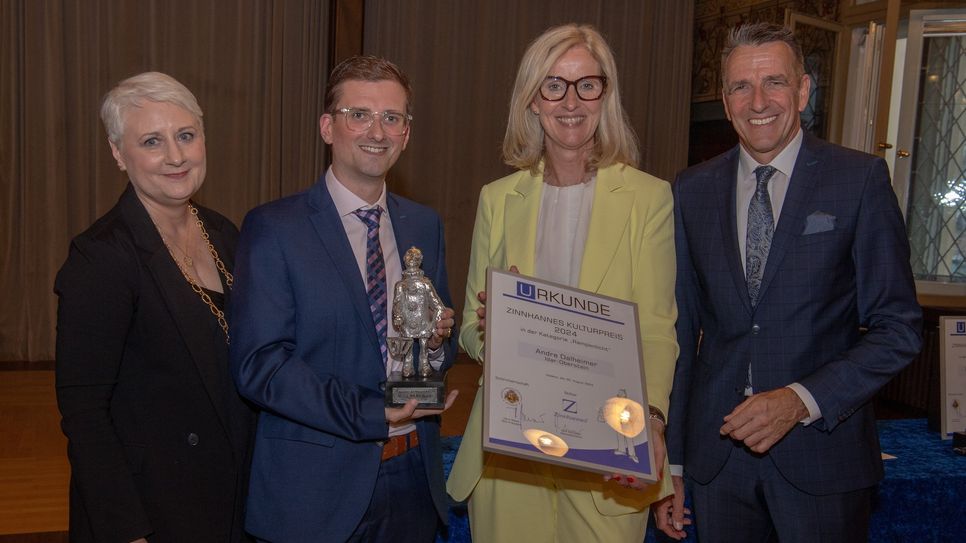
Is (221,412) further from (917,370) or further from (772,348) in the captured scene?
(917,370)

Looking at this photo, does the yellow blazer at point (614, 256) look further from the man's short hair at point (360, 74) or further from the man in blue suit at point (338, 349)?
the man's short hair at point (360, 74)

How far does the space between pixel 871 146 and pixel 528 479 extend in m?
5.48

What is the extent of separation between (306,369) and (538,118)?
841 mm

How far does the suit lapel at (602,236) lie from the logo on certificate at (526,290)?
0.62 ft

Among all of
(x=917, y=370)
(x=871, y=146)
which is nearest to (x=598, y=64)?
(x=917, y=370)

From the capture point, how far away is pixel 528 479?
192 cm

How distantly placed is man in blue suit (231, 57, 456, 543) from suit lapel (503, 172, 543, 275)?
0.77 feet

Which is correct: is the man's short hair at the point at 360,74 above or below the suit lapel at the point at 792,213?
above

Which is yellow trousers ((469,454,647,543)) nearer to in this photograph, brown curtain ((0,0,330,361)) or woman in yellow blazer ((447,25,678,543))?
woman in yellow blazer ((447,25,678,543))

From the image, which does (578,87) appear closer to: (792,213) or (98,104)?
(792,213)

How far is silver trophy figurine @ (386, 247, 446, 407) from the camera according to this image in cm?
166

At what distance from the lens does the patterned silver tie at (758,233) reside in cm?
190

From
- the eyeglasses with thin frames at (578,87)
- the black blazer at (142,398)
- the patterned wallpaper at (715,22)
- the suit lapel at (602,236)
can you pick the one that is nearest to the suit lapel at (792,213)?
the suit lapel at (602,236)

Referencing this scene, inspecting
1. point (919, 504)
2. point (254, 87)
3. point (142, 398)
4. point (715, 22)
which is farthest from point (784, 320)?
point (715, 22)
